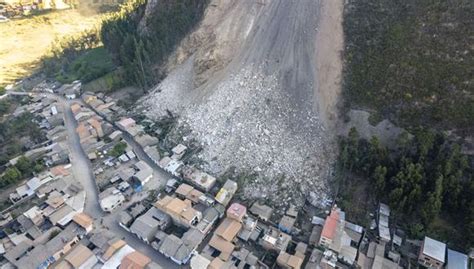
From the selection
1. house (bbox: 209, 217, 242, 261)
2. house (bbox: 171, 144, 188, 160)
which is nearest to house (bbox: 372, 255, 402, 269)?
house (bbox: 209, 217, 242, 261)

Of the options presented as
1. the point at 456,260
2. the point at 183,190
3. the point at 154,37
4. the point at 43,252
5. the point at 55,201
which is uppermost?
the point at 154,37

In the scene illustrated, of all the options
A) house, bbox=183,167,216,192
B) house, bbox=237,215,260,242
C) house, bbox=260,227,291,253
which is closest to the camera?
house, bbox=260,227,291,253

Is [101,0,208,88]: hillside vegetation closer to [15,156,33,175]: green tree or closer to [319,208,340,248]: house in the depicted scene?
[15,156,33,175]: green tree

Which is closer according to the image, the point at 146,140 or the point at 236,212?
the point at 236,212

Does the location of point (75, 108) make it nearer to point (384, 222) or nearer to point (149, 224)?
point (149, 224)

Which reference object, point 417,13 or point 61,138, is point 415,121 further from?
point 61,138

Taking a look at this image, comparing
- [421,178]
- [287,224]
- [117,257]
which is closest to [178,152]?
[117,257]
